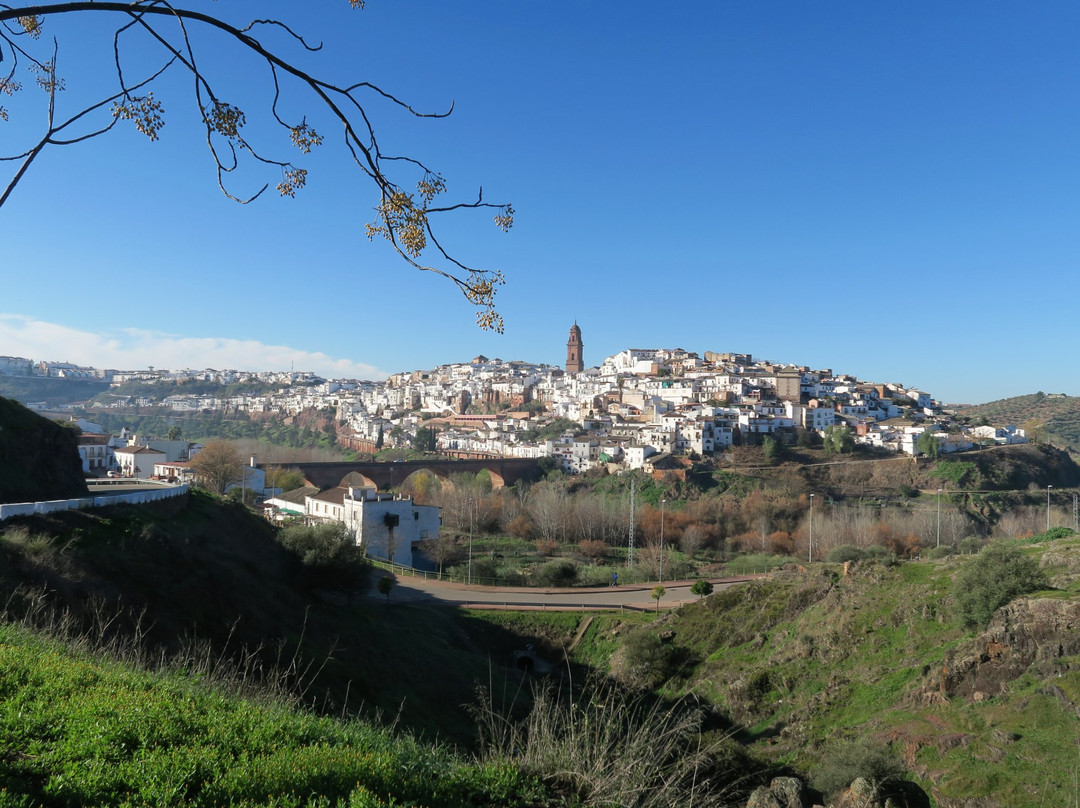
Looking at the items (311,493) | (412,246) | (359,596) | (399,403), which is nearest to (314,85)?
(412,246)

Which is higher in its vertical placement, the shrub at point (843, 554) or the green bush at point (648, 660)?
the shrub at point (843, 554)

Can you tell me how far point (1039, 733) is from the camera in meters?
8.61

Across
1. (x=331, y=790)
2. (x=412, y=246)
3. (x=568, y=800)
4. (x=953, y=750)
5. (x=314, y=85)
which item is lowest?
(x=953, y=750)

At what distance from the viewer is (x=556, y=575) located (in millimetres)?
26141

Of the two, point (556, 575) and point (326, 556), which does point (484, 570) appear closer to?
point (556, 575)

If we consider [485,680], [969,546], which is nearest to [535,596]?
[485,680]

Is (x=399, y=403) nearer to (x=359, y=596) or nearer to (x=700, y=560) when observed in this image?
(x=700, y=560)

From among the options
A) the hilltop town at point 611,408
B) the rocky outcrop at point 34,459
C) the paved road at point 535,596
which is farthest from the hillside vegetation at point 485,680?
the hilltop town at point 611,408

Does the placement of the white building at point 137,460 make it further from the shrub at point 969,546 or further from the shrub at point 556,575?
the shrub at point 969,546

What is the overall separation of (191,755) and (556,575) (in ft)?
78.2

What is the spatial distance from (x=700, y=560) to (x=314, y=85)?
3576 cm

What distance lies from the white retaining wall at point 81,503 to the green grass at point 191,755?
33.4 ft

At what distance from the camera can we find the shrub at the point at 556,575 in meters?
26.2

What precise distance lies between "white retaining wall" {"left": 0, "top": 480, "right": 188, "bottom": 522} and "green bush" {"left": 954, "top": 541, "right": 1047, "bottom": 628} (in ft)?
57.8
